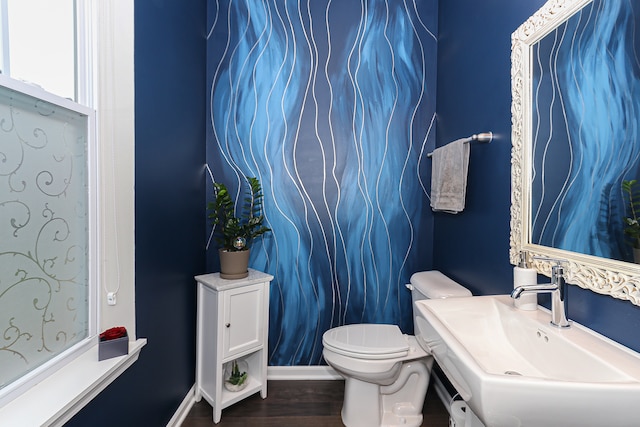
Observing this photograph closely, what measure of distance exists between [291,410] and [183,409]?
59 centimetres

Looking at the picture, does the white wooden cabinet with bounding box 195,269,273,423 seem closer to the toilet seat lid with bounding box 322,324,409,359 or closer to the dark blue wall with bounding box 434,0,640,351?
the toilet seat lid with bounding box 322,324,409,359

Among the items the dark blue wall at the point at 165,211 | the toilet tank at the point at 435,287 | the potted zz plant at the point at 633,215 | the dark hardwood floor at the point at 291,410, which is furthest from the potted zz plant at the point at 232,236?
the potted zz plant at the point at 633,215

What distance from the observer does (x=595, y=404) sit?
1.84 feet

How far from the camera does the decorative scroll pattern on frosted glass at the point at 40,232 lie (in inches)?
29.9

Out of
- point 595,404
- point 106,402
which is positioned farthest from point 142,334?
point 595,404

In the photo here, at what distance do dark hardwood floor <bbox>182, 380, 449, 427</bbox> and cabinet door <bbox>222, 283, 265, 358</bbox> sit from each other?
35 centimetres

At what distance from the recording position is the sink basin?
563 millimetres

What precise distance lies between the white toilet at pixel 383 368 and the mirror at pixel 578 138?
23.6 inches

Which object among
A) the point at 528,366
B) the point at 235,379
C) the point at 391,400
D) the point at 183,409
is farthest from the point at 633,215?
the point at 183,409

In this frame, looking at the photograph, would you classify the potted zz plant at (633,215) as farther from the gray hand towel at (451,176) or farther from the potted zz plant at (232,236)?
the potted zz plant at (232,236)

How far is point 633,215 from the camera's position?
0.75 m

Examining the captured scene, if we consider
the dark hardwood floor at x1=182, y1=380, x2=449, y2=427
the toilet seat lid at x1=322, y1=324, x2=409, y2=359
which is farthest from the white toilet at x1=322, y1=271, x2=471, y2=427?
the dark hardwood floor at x1=182, y1=380, x2=449, y2=427

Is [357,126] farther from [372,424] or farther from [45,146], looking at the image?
[372,424]

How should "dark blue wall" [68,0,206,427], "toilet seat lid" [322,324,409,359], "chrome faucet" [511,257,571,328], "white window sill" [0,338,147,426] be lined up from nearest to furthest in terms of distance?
1. "white window sill" [0,338,147,426]
2. "chrome faucet" [511,257,571,328]
3. "dark blue wall" [68,0,206,427]
4. "toilet seat lid" [322,324,409,359]
